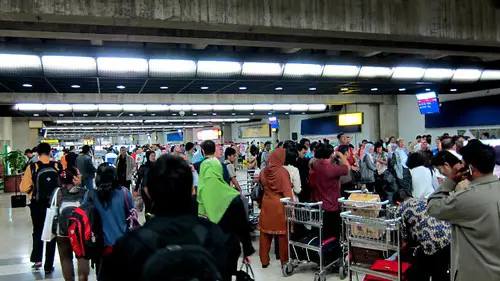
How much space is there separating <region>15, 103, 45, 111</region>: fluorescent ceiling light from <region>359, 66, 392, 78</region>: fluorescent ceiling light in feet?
39.1

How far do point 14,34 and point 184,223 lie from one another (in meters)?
5.73

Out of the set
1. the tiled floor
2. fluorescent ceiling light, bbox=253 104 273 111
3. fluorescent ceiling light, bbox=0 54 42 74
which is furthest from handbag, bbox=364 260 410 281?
fluorescent ceiling light, bbox=253 104 273 111

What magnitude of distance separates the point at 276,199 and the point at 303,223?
499 mm

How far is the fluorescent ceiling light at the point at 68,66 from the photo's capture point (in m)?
7.16

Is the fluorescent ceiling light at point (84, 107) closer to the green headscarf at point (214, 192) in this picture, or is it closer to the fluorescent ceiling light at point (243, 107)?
the fluorescent ceiling light at point (243, 107)

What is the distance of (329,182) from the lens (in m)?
5.72

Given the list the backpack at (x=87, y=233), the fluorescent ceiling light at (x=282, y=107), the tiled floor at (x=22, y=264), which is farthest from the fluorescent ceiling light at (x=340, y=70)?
the fluorescent ceiling light at (x=282, y=107)

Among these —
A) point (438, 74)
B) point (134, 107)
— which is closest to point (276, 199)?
point (438, 74)

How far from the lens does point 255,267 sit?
5.85 metres

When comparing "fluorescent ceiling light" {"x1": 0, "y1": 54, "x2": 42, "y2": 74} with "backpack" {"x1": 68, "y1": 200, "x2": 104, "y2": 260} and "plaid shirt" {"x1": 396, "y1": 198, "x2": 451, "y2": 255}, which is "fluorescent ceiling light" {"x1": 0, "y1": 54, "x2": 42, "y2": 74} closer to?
"backpack" {"x1": 68, "y1": 200, "x2": 104, "y2": 260}

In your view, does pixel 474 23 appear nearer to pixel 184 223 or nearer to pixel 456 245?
pixel 456 245

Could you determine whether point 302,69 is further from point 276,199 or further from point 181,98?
point 181,98

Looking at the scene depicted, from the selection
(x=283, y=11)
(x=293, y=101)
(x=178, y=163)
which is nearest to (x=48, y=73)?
(x=283, y=11)

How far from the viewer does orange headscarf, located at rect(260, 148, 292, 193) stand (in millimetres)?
5570
